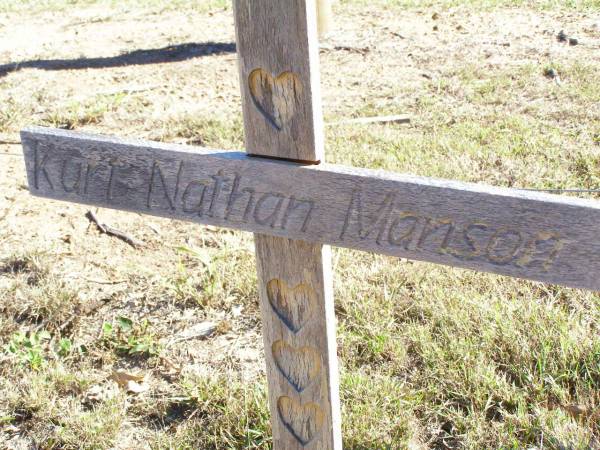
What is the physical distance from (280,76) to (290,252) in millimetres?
474

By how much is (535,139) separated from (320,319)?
10.1 feet

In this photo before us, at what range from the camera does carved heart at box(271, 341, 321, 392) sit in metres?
2.10

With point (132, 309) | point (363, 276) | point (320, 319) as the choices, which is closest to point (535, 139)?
point (363, 276)

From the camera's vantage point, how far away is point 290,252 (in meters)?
1.97

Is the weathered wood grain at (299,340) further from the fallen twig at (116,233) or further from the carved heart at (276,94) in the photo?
the fallen twig at (116,233)

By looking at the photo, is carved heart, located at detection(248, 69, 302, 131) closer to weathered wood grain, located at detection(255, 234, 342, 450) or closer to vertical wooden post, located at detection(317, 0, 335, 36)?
weathered wood grain, located at detection(255, 234, 342, 450)

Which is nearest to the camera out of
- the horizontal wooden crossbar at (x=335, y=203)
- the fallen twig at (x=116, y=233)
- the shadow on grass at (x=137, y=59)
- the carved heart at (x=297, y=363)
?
the horizontal wooden crossbar at (x=335, y=203)

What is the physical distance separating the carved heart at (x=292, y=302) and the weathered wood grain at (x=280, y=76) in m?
0.39

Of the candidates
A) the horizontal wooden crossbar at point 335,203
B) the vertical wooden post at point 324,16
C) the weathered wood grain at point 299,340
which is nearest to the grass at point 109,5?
the vertical wooden post at point 324,16

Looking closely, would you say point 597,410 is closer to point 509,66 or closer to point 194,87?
point 509,66

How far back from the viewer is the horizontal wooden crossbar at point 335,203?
1.64 meters

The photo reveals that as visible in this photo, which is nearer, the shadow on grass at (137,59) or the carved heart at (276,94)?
the carved heart at (276,94)

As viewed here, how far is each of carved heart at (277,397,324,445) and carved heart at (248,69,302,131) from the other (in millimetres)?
863

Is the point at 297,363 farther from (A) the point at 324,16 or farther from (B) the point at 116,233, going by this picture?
(A) the point at 324,16
